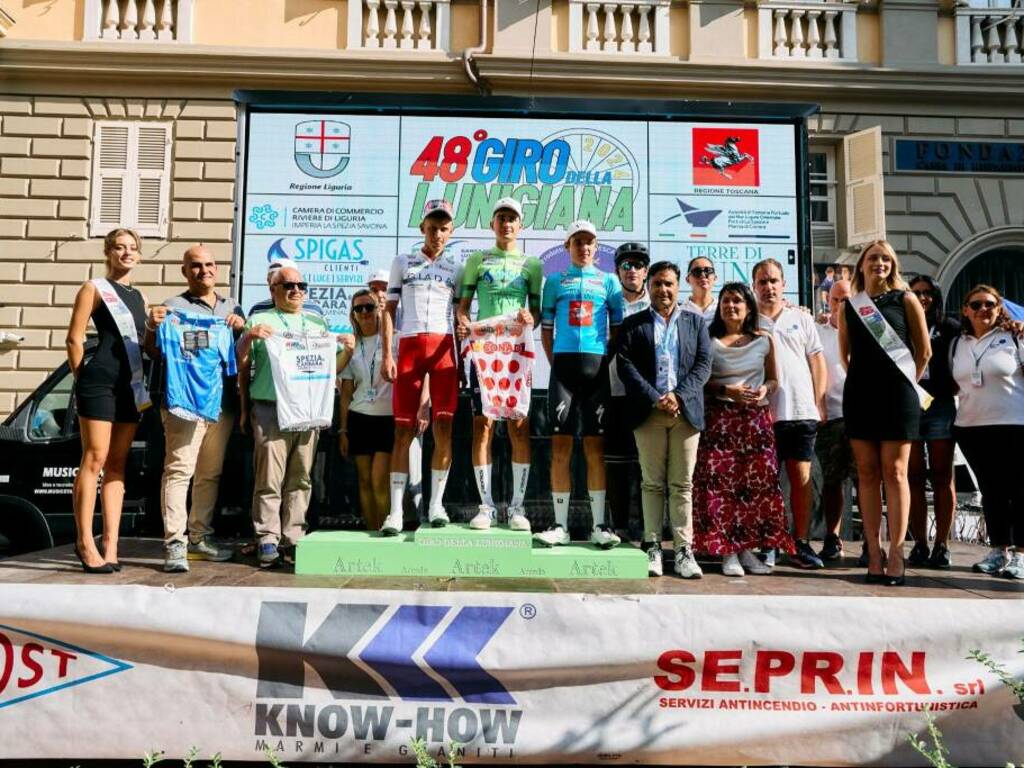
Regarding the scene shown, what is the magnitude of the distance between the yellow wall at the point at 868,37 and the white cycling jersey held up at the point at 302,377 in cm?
1073

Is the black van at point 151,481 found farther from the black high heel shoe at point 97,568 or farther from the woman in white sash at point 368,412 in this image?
the black high heel shoe at point 97,568

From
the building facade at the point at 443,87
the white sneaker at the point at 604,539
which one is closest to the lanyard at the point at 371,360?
the white sneaker at the point at 604,539

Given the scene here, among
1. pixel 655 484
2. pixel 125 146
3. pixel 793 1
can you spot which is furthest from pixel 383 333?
pixel 793 1

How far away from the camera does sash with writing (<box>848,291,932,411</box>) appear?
153 inches

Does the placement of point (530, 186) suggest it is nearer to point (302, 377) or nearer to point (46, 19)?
point (302, 377)

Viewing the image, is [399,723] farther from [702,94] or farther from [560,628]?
[702,94]

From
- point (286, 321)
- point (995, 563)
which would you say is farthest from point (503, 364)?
point (995, 563)

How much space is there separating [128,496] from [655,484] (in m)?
3.89

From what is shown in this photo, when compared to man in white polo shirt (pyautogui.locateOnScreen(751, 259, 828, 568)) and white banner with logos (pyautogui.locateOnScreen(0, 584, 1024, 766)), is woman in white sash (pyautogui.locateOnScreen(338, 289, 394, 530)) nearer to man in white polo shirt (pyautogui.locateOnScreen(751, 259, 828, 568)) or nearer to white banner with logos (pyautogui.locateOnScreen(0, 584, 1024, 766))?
white banner with logos (pyautogui.locateOnScreen(0, 584, 1024, 766))

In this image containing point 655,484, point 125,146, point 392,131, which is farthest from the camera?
point 125,146

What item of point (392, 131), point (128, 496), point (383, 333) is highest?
→ point (392, 131)

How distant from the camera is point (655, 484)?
4.04 metres

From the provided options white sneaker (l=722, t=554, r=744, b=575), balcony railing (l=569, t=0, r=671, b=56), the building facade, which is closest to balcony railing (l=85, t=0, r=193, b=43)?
the building facade

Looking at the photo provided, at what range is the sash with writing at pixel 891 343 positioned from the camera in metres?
3.90
